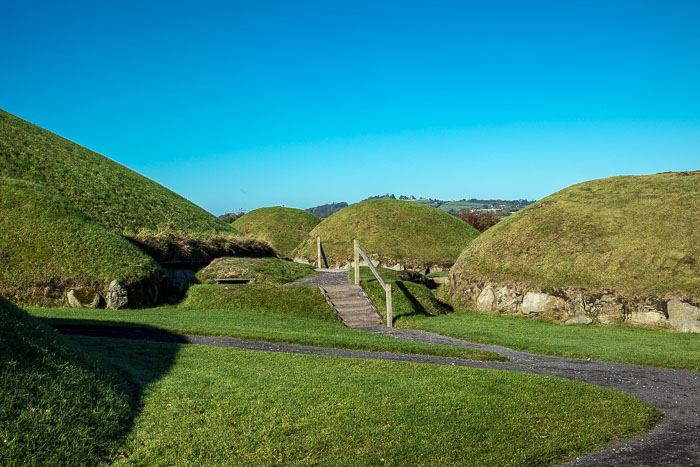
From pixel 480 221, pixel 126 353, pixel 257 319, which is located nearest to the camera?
pixel 126 353

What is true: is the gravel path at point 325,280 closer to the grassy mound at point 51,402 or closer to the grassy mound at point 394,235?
the grassy mound at point 394,235

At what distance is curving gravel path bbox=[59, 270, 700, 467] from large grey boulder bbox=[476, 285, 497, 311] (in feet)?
25.5

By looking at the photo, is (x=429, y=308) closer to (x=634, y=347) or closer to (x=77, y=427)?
(x=634, y=347)

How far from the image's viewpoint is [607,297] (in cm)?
2356

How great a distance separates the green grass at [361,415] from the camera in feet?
25.7

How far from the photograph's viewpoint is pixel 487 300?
27.5 meters

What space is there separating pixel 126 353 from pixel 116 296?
11.5 metres

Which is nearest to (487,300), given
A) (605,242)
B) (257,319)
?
(605,242)

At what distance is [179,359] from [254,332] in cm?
462

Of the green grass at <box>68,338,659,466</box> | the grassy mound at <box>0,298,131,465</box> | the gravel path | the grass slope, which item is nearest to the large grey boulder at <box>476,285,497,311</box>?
the gravel path

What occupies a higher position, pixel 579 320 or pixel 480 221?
pixel 480 221

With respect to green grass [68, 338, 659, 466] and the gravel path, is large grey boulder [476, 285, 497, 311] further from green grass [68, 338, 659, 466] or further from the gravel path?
green grass [68, 338, 659, 466]

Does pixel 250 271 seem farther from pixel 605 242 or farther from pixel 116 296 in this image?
pixel 605 242

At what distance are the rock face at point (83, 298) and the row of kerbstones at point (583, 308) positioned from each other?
18820mm
